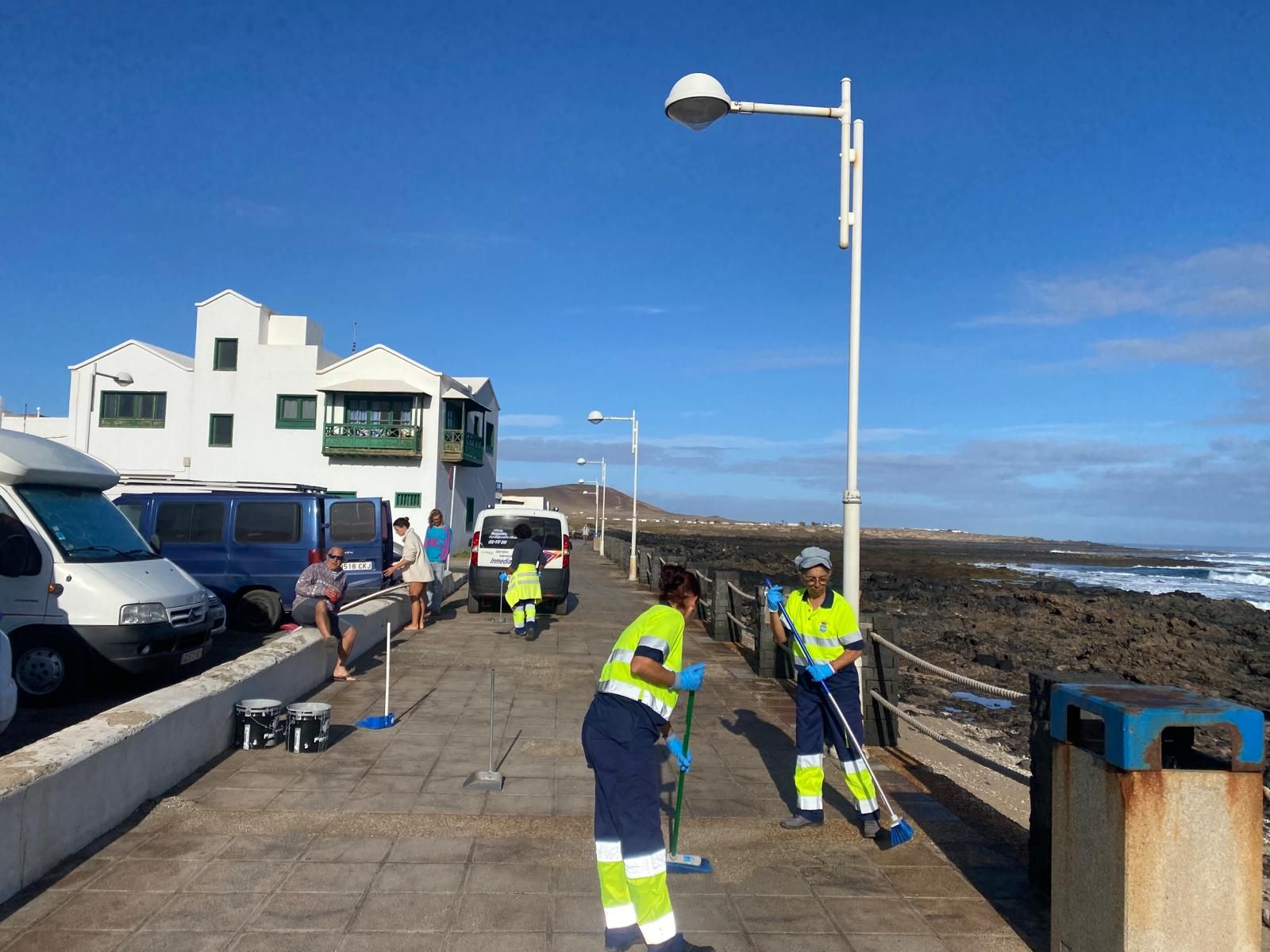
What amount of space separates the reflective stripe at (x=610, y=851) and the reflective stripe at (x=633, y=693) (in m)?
0.58

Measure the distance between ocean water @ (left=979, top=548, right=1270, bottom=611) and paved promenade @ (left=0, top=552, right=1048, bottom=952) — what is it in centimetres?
4590

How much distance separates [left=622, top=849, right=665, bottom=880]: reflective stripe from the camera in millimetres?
3959

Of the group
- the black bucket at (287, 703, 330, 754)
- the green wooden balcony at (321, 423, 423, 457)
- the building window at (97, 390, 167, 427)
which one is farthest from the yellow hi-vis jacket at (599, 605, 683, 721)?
the building window at (97, 390, 167, 427)

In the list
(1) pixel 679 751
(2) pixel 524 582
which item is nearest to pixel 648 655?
(1) pixel 679 751

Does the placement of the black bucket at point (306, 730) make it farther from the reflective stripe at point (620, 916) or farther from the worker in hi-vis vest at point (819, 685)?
the reflective stripe at point (620, 916)

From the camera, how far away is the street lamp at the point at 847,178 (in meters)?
7.56

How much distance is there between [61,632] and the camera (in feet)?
27.7

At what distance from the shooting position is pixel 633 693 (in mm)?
4176

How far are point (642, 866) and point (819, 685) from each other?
2.24m

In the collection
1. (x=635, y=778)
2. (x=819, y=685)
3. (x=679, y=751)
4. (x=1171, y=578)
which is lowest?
(x=1171, y=578)

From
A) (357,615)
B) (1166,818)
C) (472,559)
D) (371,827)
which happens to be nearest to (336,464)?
(472,559)

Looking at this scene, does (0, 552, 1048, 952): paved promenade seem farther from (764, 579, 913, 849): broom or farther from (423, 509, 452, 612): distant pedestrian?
(423, 509, 452, 612): distant pedestrian

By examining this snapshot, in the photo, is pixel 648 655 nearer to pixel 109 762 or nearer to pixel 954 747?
pixel 109 762

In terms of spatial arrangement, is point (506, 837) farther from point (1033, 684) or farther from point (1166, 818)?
point (1166, 818)
